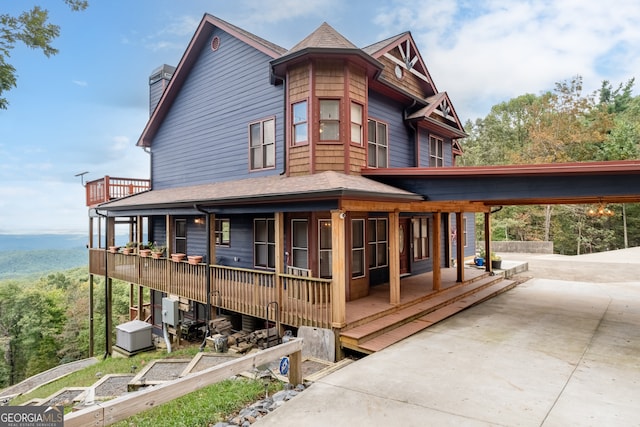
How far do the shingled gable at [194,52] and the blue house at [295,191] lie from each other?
0.19ft

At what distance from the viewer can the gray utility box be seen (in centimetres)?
1027

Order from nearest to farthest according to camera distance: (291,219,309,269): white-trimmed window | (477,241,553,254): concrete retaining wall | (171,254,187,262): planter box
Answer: (291,219,309,269): white-trimmed window < (171,254,187,262): planter box < (477,241,553,254): concrete retaining wall

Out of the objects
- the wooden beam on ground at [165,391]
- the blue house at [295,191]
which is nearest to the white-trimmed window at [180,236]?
the blue house at [295,191]

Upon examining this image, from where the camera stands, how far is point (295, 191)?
6590 millimetres

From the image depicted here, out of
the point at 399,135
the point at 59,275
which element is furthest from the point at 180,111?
the point at 59,275

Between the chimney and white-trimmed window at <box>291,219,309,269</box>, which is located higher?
the chimney

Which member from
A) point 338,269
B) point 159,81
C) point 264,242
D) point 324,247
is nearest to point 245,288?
point 264,242

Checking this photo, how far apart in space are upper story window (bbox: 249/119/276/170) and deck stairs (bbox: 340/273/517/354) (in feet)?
17.0

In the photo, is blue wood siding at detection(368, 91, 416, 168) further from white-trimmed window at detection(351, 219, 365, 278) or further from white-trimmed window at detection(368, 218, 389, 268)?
white-trimmed window at detection(351, 219, 365, 278)

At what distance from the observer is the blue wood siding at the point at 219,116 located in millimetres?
10000

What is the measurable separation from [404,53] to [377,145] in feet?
14.0

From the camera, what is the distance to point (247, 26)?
54.9m

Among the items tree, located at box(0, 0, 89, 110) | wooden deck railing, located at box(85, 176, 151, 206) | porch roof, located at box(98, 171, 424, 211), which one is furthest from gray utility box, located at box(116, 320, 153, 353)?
tree, located at box(0, 0, 89, 110)

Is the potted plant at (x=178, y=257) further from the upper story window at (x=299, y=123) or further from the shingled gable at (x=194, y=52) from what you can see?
the shingled gable at (x=194, y=52)
